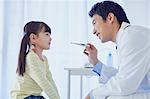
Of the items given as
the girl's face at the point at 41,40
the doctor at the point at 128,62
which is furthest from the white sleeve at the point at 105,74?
the girl's face at the point at 41,40

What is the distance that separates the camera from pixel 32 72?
4.95 ft

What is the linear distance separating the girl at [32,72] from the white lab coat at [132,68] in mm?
478

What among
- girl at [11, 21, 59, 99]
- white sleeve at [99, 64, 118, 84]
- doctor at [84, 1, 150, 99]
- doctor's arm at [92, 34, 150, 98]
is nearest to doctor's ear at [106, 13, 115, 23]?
doctor at [84, 1, 150, 99]

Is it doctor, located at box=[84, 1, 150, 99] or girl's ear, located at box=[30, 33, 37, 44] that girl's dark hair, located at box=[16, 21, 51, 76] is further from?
doctor, located at box=[84, 1, 150, 99]

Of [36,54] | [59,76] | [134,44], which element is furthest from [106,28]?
[59,76]

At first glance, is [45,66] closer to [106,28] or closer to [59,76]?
[106,28]

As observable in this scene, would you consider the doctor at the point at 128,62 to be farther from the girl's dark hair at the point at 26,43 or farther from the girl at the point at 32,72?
the girl's dark hair at the point at 26,43

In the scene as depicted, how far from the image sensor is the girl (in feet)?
4.92

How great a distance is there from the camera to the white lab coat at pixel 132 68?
1000 millimetres

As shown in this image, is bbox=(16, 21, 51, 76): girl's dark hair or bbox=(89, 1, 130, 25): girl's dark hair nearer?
bbox=(89, 1, 130, 25): girl's dark hair

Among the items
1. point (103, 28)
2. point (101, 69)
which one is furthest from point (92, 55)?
point (103, 28)

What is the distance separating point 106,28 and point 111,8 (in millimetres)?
90

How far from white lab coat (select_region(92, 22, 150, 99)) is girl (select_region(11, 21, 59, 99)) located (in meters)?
0.48

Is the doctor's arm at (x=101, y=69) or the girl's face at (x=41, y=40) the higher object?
the girl's face at (x=41, y=40)
